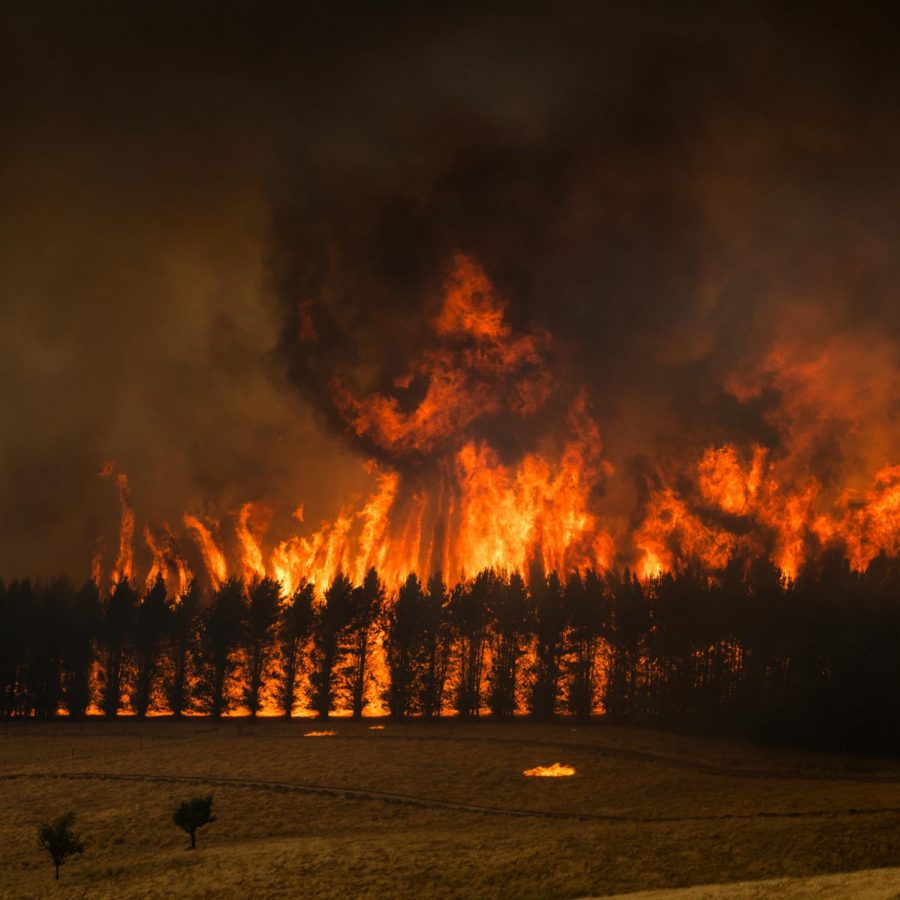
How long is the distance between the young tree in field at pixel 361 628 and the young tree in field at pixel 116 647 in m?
27.7

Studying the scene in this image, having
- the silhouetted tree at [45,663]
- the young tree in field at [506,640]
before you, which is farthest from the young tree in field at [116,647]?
the young tree in field at [506,640]

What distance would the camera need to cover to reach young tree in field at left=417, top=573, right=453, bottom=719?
97000mm

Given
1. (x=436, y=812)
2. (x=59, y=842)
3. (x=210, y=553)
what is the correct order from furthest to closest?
(x=210, y=553), (x=436, y=812), (x=59, y=842)

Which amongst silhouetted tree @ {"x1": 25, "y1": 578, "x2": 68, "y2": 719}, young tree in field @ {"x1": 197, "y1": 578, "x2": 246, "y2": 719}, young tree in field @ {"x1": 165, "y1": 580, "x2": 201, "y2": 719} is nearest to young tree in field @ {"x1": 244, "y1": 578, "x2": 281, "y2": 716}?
young tree in field @ {"x1": 197, "y1": 578, "x2": 246, "y2": 719}

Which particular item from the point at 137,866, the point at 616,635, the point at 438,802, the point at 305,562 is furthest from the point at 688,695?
the point at 305,562

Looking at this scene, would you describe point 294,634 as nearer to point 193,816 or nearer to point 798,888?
point 193,816

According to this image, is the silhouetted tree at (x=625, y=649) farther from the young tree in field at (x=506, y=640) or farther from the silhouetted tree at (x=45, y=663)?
the silhouetted tree at (x=45, y=663)

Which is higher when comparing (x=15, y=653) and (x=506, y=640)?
(x=506, y=640)

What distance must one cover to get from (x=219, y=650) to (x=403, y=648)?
845 inches

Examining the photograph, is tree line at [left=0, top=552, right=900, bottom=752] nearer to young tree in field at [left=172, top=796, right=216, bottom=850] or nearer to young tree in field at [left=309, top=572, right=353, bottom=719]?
young tree in field at [left=309, top=572, right=353, bottom=719]

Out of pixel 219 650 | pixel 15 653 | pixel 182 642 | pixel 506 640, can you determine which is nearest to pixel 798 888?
pixel 506 640

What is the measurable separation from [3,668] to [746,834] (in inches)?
3582

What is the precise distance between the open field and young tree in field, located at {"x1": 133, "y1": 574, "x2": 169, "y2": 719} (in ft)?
45.4

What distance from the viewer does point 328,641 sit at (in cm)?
9925
